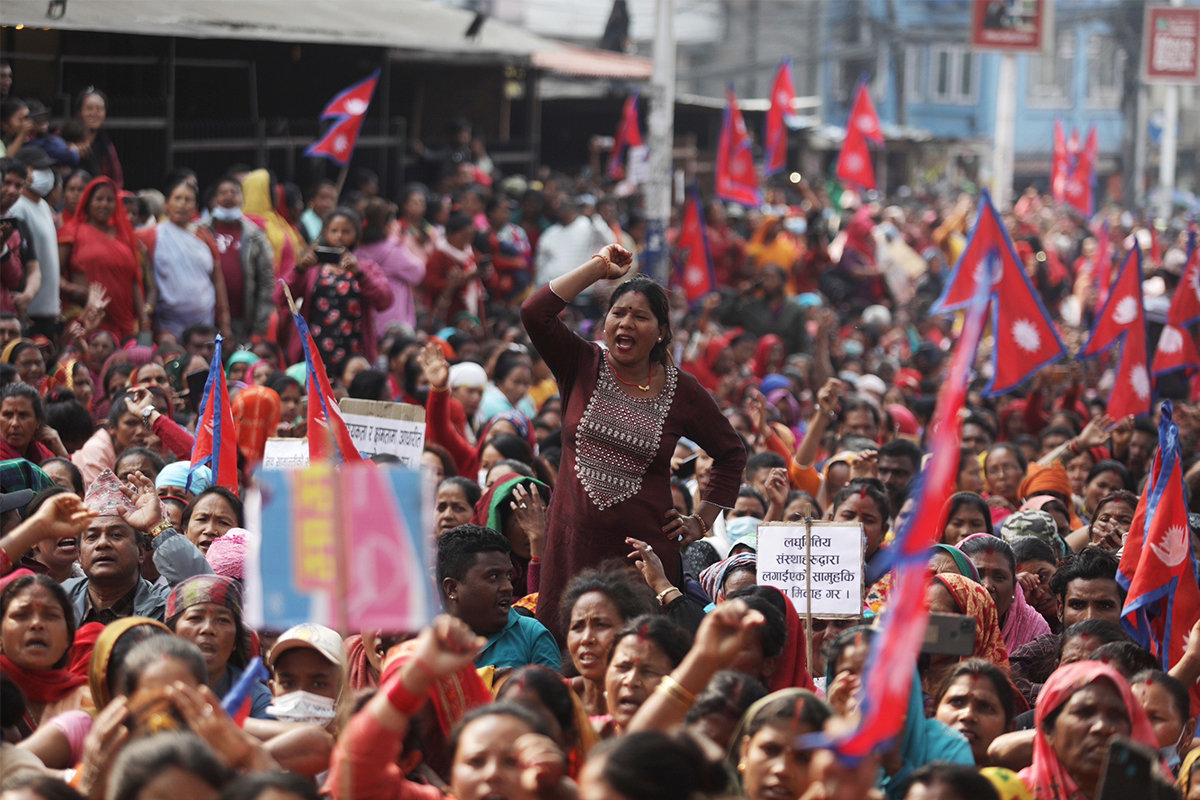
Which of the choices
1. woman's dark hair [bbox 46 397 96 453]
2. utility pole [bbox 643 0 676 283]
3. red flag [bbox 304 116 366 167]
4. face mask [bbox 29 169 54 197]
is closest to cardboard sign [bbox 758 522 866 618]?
woman's dark hair [bbox 46 397 96 453]

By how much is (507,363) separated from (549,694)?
5.15m

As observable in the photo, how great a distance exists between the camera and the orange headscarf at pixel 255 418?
6.73 metres

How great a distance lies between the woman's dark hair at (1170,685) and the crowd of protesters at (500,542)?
1.1 inches

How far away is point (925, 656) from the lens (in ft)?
14.3

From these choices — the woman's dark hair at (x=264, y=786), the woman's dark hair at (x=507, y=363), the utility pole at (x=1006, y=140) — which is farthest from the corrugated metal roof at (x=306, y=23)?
the utility pole at (x=1006, y=140)

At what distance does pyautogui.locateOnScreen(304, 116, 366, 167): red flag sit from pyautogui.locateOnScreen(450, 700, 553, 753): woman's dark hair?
836 cm

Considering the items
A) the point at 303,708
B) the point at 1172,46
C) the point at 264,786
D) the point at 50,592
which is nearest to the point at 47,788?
the point at 264,786

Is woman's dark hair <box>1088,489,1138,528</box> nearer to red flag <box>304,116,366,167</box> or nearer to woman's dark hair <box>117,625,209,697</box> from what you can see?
woman's dark hair <box>117,625,209,697</box>

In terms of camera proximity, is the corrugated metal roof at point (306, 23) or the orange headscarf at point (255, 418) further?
the corrugated metal roof at point (306, 23)

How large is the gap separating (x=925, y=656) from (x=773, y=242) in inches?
486

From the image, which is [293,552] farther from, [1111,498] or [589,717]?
[1111,498]

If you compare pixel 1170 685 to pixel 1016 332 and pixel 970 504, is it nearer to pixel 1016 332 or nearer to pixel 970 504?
pixel 970 504

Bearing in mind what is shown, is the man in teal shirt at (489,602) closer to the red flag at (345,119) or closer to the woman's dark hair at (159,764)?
the woman's dark hair at (159,764)

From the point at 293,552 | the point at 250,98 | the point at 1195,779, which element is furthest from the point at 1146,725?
the point at 250,98
